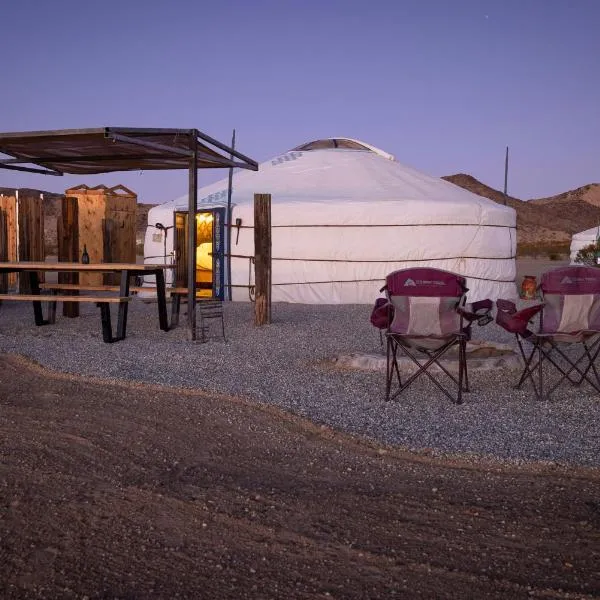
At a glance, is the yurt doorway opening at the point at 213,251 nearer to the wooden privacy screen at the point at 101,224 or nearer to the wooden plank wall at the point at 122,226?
the wooden plank wall at the point at 122,226

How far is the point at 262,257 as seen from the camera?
716 centimetres

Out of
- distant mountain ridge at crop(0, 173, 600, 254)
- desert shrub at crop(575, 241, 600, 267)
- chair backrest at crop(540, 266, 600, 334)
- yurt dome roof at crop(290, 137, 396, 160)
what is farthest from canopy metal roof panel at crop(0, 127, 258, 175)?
distant mountain ridge at crop(0, 173, 600, 254)

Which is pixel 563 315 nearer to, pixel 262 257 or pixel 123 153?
pixel 262 257

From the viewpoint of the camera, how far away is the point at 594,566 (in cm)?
190

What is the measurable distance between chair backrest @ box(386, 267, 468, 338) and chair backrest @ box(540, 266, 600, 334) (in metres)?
0.53

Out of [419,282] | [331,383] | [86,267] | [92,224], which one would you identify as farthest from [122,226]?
[419,282]

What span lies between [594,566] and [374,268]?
773cm

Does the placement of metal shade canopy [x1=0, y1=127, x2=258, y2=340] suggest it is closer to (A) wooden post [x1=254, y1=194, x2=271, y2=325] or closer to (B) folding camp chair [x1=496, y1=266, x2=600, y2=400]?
(A) wooden post [x1=254, y1=194, x2=271, y2=325]

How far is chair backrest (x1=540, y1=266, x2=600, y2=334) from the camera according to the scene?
4.31 m

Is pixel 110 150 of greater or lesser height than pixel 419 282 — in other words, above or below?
above

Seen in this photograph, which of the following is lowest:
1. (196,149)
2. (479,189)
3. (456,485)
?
(456,485)

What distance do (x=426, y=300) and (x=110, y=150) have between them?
3.91m

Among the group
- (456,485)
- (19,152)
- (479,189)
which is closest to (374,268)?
(19,152)

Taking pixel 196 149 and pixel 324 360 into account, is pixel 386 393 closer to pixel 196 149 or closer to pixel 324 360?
pixel 324 360
